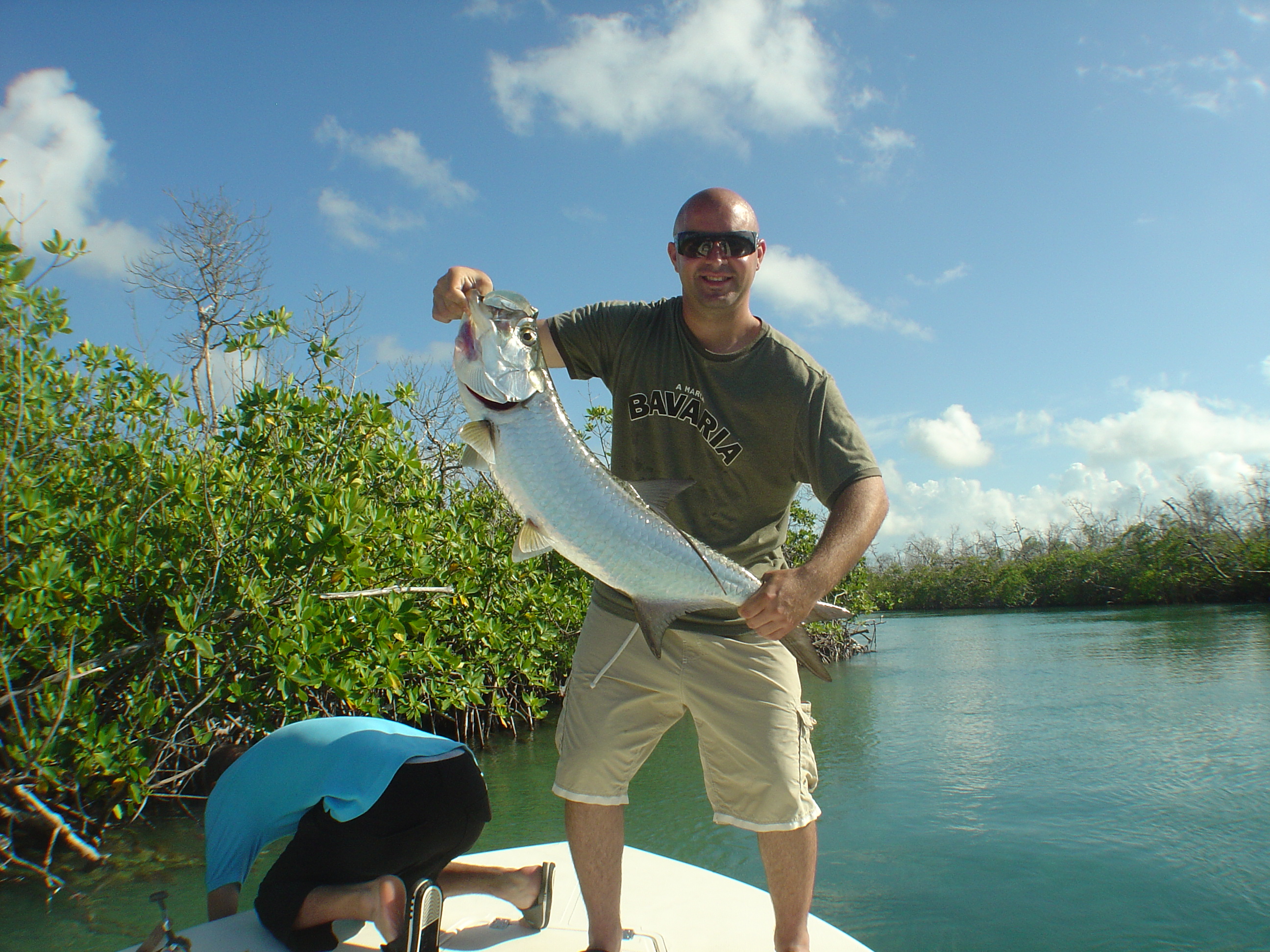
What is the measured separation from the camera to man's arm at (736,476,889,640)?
2223mm

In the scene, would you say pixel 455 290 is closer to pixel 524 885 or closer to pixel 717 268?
pixel 717 268

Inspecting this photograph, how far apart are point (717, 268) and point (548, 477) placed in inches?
38.5

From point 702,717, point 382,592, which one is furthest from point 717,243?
point 382,592

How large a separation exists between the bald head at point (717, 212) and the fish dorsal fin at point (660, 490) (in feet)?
2.92

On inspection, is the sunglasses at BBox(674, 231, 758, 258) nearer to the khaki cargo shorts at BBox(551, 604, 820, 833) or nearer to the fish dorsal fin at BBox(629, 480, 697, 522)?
the fish dorsal fin at BBox(629, 480, 697, 522)

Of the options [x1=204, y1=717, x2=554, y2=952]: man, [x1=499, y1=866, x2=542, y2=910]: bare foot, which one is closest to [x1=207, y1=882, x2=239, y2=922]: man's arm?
[x1=204, y1=717, x2=554, y2=952]: man

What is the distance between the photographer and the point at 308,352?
691cm

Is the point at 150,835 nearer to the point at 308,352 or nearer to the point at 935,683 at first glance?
the point at 308,352

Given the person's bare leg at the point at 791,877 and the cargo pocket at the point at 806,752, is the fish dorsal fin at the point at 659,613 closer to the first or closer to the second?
the cargo pocket at the point at 806,752

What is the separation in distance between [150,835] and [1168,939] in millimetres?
7970

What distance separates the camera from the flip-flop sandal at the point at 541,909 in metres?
3.08

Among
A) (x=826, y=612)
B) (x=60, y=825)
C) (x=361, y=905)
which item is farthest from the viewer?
(x=60, y=825)

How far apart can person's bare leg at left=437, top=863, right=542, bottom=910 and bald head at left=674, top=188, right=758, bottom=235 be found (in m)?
2.62

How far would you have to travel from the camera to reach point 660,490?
242 cm
